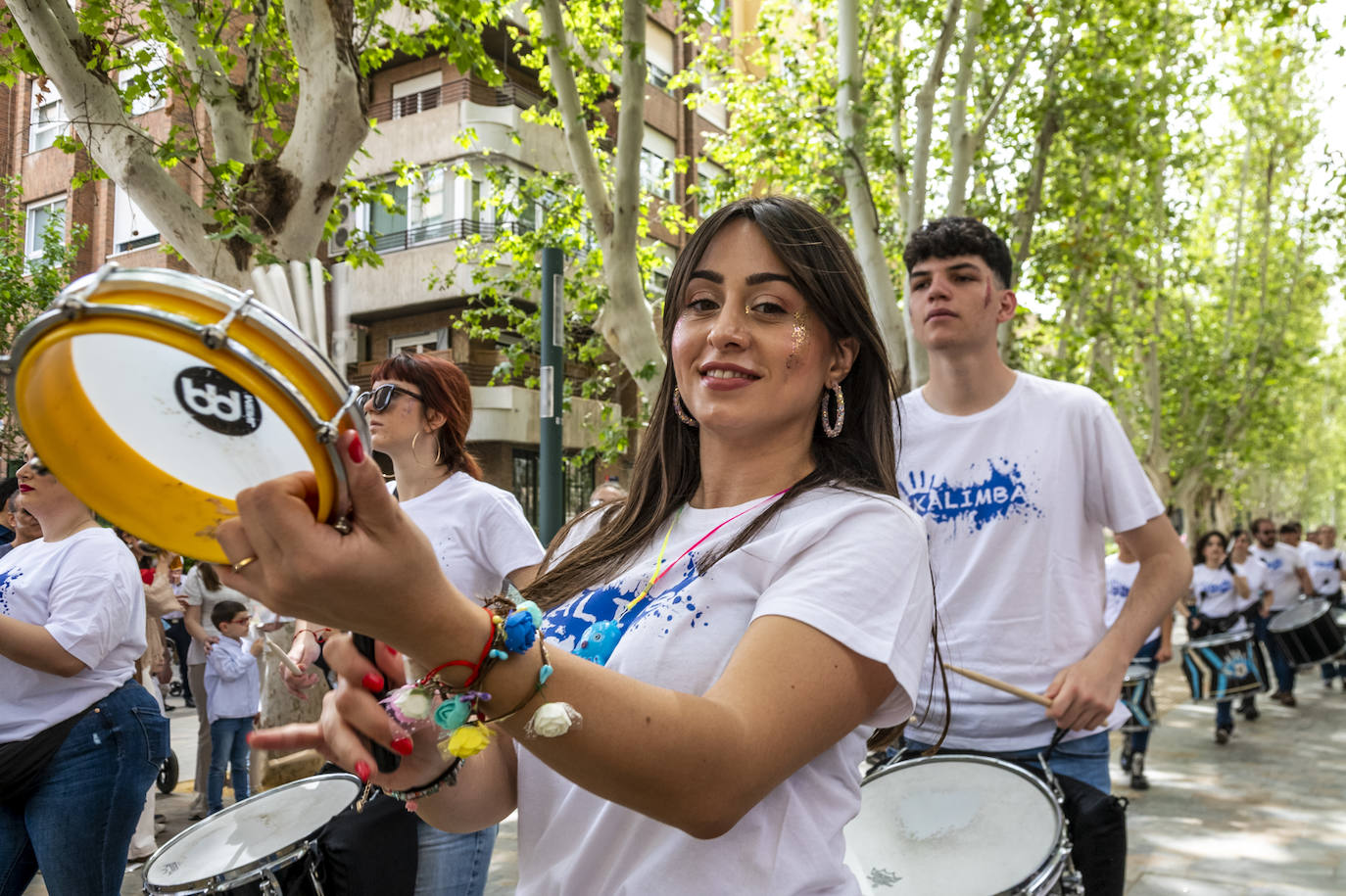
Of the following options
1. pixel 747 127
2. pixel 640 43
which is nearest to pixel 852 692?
pixel 640 43

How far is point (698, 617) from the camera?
1611mm

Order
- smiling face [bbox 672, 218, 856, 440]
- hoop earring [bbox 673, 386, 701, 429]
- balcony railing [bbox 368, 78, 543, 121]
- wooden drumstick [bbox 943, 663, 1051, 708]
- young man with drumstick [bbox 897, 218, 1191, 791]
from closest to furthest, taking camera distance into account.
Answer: smiling face [bbox 672, 218, 856, 440] → hoop earring [bbox 673, 386, 701, 429] → wooden drumstick [bbox 943, 663, 1051, 708] → young man with drumstick [bbox 897, 218, 1191, 791] → balcony railing [bbox 368, 78, 543, 121]

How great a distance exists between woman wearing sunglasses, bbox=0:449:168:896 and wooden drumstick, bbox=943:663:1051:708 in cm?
282

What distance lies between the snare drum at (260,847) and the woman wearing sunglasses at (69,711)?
0.51 meters

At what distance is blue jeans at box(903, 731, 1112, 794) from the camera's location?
9.52 feet

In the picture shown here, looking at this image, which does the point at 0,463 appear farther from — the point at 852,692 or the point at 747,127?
the point at 852,692

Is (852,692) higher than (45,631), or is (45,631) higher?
(852,692)

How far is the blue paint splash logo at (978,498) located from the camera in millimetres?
3031

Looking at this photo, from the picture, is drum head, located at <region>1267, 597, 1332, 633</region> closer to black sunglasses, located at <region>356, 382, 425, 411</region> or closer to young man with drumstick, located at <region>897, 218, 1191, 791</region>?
young man with drumstick, located at <region>897, 218, 1191, 791</region>

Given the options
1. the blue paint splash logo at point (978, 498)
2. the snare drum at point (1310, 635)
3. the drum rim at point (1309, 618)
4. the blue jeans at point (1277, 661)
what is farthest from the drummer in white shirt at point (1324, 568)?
the blue paint splash logo at point (978, 498)

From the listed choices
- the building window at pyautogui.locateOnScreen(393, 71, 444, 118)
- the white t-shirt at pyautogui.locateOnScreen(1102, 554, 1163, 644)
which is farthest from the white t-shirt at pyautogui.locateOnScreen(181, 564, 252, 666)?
the building window at pyautogui.locateOnScreen(393, 71, 444, 118)

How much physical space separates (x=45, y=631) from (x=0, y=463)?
1708cm

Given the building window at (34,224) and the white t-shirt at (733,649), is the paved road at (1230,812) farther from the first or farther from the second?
the building window at (34,224)

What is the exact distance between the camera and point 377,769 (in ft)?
3.95
